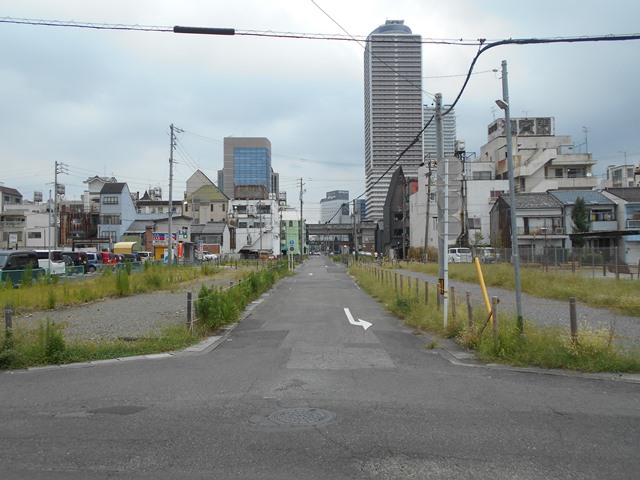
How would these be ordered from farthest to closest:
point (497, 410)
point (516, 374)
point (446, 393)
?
point (516, 374)
point (446, 393)
point (497, 410)

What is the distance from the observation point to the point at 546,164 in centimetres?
6725

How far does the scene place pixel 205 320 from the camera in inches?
495

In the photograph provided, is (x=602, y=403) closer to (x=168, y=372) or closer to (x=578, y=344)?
(x=578, y=344)

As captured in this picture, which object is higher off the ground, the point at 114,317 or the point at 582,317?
the point at 582,317

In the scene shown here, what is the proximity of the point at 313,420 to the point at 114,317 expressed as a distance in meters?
11.5

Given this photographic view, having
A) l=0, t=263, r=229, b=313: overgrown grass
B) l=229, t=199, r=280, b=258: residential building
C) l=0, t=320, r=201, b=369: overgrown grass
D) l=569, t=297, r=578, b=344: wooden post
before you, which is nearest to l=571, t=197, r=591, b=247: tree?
l=0, t=263, r=229, b=313: overgrown grass

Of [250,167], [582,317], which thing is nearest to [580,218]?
[582,317]

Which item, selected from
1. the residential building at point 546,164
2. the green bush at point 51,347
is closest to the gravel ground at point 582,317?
the green bush at point 51,347

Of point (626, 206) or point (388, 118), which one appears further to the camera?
point (626, 206)

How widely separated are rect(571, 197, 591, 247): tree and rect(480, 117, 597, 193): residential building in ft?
38.6

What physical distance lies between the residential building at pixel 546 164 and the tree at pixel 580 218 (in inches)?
463

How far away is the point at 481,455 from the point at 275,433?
2026 mm

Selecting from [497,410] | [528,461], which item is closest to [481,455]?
[528,461]

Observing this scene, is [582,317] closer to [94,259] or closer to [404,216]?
[94,259]
